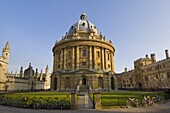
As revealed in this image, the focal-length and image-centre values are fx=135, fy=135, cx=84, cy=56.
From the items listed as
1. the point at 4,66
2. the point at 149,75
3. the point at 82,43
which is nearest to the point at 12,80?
the point at 4,66

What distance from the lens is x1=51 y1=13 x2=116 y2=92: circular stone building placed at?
42.5m

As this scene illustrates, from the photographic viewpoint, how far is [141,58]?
229ft

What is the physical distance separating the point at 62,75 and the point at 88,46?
1304 centimetres

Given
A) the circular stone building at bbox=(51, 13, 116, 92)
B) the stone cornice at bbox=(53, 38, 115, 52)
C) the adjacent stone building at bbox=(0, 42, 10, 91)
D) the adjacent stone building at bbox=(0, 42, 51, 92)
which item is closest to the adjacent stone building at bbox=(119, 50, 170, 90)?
the circular stone building at bbox=(51, 13, 116, 92)

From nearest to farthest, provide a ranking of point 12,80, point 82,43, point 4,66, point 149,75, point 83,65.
Result: 1. point 83,65
2. point 82,43
3. point 4,66
4. point 12,80
5. point 149,75

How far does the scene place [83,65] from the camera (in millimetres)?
45031

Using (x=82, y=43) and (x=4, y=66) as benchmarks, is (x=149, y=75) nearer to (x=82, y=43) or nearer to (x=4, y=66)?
(x=82, y=43)

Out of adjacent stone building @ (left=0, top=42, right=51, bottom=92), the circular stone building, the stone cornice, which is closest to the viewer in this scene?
the circular stone building

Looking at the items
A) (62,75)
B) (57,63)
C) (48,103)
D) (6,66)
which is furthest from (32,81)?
(48,103)

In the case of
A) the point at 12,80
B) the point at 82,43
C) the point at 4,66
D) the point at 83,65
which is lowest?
the point at 12,80

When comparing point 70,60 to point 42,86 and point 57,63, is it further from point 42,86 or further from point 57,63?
point 42,86

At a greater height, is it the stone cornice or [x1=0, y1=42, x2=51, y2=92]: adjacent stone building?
the stone cornice

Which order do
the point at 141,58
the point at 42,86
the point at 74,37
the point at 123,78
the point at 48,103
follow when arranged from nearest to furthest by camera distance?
the point at 48,103 → the point at 74,37 → the point at 141,58 → the point at 42,86 → the point at 123,78

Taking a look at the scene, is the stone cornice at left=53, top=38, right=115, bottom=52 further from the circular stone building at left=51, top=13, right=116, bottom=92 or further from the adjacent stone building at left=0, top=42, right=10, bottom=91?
the adjacent stone building at left=0, top=42, right=10, bottom=91
